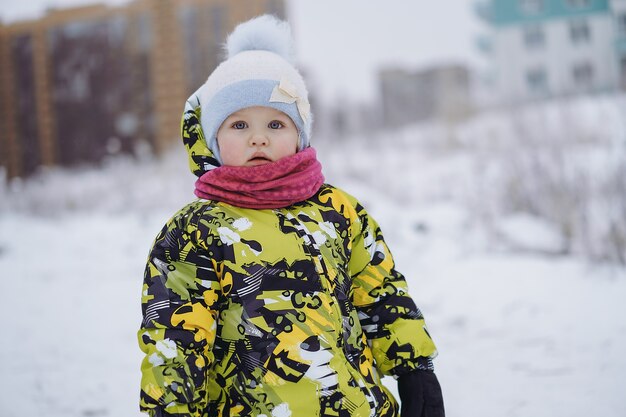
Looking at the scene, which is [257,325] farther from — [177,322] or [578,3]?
[578,3]

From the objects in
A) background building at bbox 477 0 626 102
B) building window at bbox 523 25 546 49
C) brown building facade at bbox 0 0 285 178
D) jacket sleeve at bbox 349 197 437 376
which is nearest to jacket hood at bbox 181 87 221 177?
jacket sleeve at bbox 349 197 437 376

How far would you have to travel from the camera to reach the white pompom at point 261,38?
147 cm

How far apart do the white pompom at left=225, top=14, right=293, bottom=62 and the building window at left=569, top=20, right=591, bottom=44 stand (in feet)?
79.6

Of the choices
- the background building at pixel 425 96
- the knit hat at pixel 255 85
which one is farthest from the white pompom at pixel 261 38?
the background building at pixel 425 96

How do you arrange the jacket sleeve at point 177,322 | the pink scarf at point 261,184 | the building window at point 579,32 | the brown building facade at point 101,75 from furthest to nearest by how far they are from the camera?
the building window at point 579,32 < the brown building facade at point 101,75 < the pink scarf at point 261,184 < the jacket sleeve at point 177,322

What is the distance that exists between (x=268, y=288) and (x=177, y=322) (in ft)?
0.67

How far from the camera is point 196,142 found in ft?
4.46

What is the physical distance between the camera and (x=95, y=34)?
464 inches

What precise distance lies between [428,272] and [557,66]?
23.0 metres

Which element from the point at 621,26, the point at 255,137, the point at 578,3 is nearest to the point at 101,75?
the point at 255,137

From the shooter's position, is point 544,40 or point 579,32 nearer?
point 579,32

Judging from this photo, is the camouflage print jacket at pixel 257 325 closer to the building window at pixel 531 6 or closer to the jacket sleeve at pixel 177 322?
the jacket sleeve at pixel 177 322

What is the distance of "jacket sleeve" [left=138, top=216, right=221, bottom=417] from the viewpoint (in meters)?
1.12

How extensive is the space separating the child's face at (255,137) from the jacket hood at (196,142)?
0.04 metres
